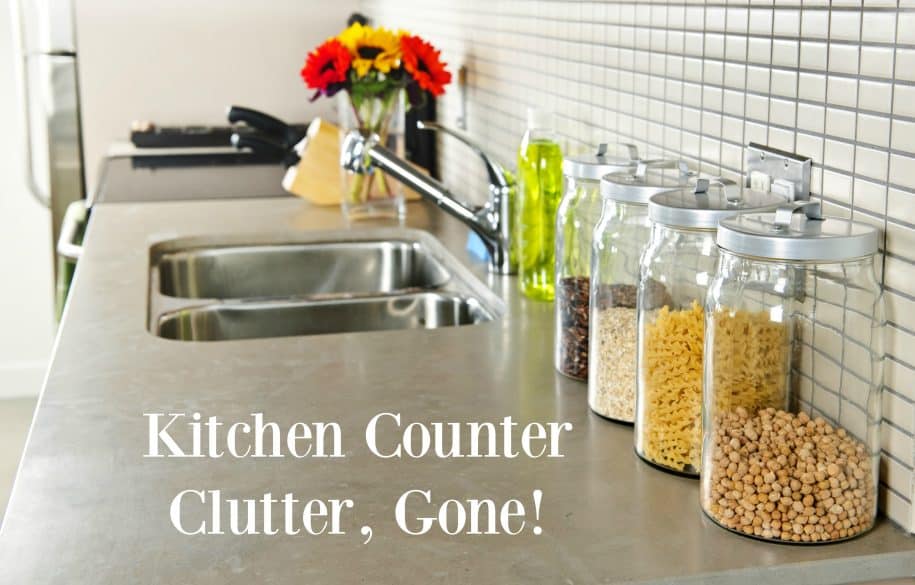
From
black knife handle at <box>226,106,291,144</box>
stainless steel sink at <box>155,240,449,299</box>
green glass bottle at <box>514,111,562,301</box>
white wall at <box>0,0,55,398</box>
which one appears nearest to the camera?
green glass bottle at <box>514,111,562,301</box>

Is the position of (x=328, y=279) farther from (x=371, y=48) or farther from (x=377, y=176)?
(x=371, y=48)

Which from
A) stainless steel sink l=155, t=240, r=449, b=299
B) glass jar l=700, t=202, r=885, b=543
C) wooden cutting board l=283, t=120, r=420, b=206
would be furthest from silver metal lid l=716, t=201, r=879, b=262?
wooden cutting board l=283, t=120, r=420, b=206

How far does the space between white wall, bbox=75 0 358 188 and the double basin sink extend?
1709 millimetres

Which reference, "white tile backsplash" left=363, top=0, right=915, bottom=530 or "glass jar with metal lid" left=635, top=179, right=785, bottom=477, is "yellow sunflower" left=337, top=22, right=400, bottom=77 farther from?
"glass jar with metal lid" left=635, top=179, right=785, bottom=477

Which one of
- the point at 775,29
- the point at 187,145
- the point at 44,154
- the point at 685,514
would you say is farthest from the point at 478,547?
the point at 44,154

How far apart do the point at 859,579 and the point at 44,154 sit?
3.96 metres

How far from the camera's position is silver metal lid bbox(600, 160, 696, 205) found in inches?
45.1

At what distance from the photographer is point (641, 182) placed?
1168mm

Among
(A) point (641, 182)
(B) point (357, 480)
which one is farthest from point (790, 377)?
(B) point (357, 480)

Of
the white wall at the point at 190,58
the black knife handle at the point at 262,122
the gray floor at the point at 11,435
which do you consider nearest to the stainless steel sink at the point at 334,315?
the black knife handle at the point at 262,122

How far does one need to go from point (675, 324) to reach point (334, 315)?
0.99 meters

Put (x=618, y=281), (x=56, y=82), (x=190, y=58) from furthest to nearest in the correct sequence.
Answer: (x=56, y=82), (x=190, y=58), (x=618, y=281)

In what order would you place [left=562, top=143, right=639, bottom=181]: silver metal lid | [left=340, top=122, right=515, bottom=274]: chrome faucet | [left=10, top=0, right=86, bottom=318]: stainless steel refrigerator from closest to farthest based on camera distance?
[left=562, top=143, right=639, bottom=181]: silver metal lid, [left=340, top=122, right=515, bottom=274]: chrome faucet, [left=10, top=0, right=86, bottom=318]: stainless steel refrigerator

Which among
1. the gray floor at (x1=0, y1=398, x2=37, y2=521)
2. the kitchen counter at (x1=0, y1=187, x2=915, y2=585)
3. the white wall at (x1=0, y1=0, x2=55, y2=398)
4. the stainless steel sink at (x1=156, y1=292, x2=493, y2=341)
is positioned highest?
the kitchen counter at (x1=0, y1=187, x2=915, y2=585)
